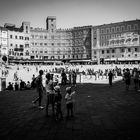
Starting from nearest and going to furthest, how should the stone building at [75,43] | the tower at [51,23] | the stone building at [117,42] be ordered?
the stone building at [117,42]
the stone building at [75,43]
the tower at [51,23]

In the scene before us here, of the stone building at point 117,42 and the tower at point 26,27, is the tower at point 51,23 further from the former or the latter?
the stone building at point 117,42

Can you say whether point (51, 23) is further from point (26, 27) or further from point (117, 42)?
point (117, 42)

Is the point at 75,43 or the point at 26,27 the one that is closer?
the point at 26,27

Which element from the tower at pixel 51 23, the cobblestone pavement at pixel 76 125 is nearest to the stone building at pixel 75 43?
the tower at pixel 51 23

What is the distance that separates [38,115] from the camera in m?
8.27

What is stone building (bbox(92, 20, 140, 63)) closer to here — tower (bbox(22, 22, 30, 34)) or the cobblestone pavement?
tower (bbox(22, 22, 30, 34))

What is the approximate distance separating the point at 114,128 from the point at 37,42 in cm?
9178

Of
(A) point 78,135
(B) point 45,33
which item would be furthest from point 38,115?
(B) point 45,33

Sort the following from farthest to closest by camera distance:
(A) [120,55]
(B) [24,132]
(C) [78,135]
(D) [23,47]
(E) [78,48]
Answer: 1. (E) [78,48]
2. (D) [23,47]
3. (A) [120,55]
4. (B) [24,132]
5. (C) [78,135]

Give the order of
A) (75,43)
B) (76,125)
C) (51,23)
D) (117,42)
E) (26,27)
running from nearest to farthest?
(76,125)
(117,42)
(26,27)
(75,43)
(51,23)

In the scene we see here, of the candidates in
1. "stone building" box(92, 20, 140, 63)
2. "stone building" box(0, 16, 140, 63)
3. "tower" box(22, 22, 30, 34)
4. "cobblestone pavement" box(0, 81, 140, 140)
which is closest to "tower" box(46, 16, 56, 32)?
"stone building" box(0, 16, 140, 63)

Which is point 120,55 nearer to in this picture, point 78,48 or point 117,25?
point 117,25

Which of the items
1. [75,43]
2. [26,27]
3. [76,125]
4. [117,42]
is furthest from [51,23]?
[76,125]

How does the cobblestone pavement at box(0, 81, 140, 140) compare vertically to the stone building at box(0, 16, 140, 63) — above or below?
below
